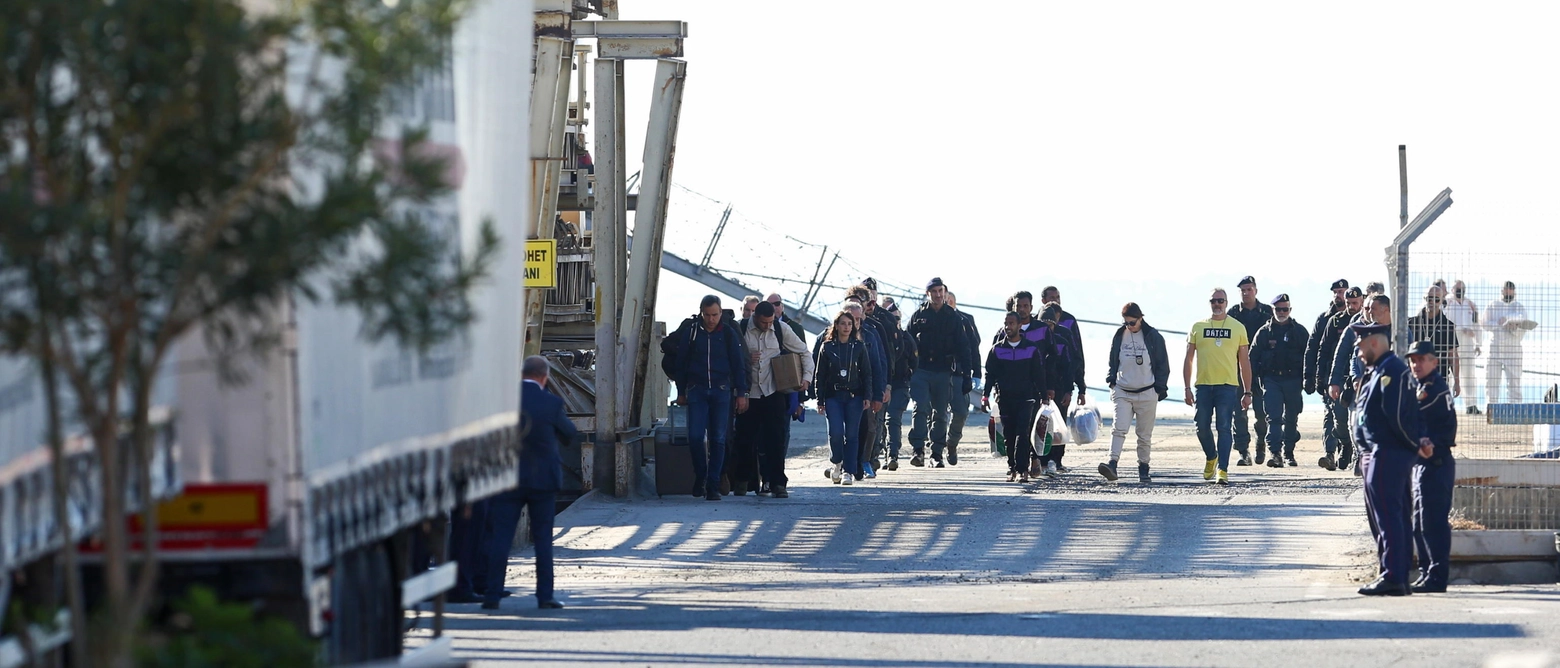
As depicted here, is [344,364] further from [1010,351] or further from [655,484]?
[1010,351]

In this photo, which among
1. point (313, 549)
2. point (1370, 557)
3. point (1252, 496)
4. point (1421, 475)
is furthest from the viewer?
point (1252, 496)

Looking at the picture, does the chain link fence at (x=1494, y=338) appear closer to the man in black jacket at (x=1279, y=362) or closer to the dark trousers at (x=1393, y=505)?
the dark trousers at (x=1393, y=505)

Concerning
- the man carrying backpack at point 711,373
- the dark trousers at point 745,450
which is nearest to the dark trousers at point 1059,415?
the dark trousers at point 745,450

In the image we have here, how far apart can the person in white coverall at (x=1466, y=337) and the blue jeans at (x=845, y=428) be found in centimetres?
712

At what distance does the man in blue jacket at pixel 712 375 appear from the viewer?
17.5 meters

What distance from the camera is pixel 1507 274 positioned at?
501 inches

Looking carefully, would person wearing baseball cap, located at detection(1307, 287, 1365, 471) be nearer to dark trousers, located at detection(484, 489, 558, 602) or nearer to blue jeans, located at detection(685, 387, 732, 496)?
blue jeans, located at detection(685, 387, 732, 496)

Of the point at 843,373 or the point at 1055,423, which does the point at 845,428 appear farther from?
the point at 1055,423

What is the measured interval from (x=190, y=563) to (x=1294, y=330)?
15841mm

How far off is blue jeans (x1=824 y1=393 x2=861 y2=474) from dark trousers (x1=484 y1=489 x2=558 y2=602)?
7.88m

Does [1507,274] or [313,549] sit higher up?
[1507,274]

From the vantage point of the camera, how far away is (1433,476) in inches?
465

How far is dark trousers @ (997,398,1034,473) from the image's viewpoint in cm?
1964

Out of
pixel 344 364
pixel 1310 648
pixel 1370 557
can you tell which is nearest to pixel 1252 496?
pixel 1370 557
